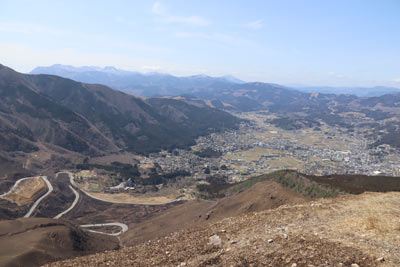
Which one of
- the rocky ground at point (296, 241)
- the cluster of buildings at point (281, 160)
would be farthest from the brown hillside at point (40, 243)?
the cluster of buildings at point (281, 160)

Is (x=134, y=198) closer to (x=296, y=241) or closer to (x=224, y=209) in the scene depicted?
(x=224, y=209)

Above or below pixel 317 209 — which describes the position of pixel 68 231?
below

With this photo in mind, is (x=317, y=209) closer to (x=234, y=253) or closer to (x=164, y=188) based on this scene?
(x=234, y=253)

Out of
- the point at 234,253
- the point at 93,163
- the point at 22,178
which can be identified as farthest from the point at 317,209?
the point at 93,163

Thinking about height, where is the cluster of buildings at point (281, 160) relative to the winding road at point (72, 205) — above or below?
below

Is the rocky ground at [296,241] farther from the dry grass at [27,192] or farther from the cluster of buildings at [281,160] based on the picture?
the cluster of buildings at [281,160]
